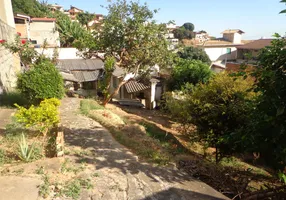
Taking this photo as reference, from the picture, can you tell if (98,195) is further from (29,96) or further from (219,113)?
(29,96)

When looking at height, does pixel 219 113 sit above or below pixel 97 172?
above

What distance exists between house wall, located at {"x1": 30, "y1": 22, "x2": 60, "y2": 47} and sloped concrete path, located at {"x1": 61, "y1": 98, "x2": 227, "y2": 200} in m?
25.9

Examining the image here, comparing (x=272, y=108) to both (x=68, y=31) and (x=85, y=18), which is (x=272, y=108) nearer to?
(x=68, y=31)

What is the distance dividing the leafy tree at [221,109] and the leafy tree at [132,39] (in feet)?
15.2

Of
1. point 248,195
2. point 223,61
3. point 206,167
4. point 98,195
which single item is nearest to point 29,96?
point 98,195

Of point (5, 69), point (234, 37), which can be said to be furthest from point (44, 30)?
point (234, 37)

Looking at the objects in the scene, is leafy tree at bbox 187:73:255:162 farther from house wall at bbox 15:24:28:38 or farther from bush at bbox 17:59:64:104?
house wall at bbox 15:24:28:38

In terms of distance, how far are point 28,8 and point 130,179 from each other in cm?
3614

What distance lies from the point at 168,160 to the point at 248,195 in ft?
6.71

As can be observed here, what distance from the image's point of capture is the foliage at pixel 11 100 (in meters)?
9.40

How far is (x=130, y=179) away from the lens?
4484mm

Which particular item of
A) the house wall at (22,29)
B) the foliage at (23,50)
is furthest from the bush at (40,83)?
the house wall at (22,29)

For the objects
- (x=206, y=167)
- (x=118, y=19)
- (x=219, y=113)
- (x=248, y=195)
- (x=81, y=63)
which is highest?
(x=118, y=19)

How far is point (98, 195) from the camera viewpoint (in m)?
3.86
